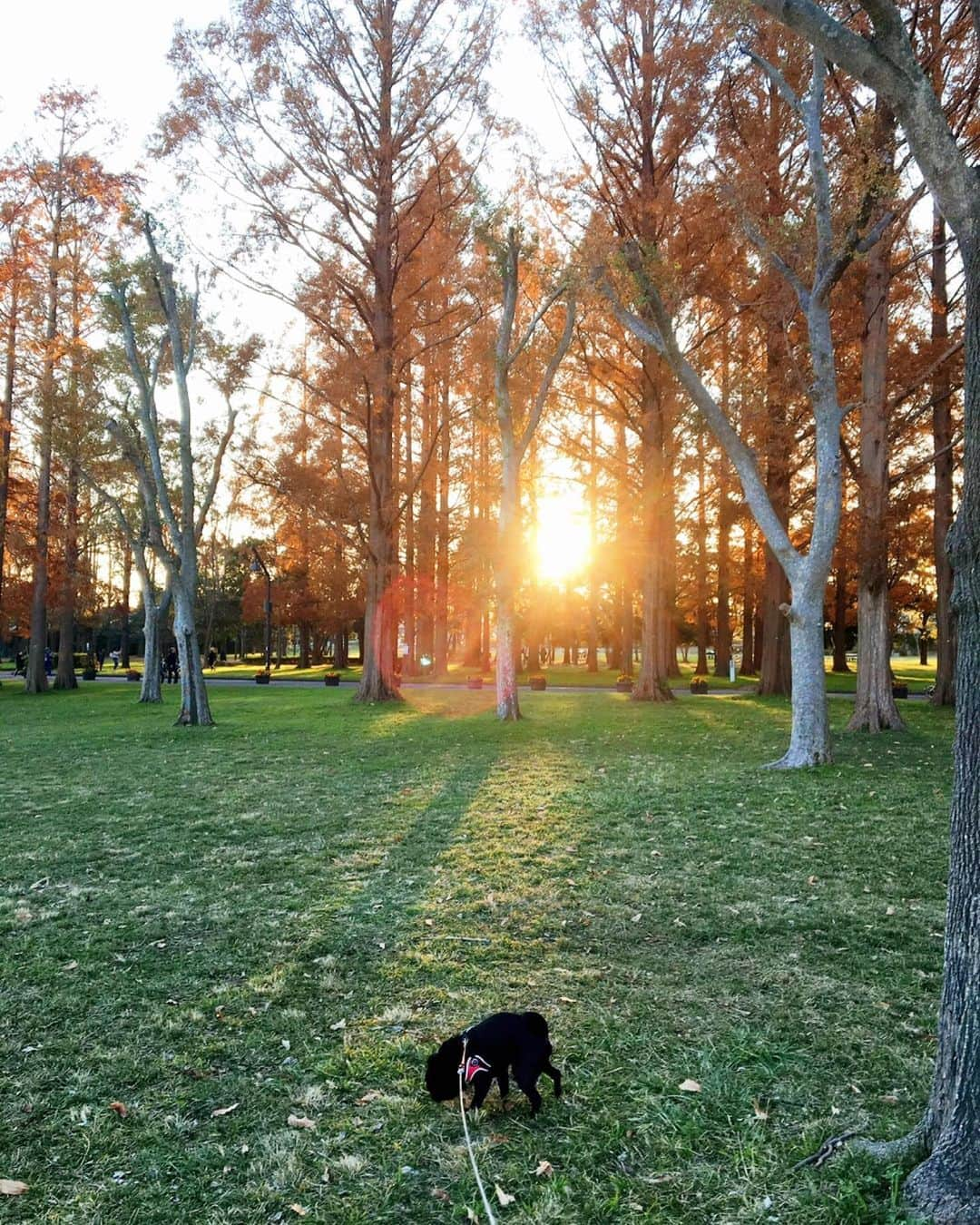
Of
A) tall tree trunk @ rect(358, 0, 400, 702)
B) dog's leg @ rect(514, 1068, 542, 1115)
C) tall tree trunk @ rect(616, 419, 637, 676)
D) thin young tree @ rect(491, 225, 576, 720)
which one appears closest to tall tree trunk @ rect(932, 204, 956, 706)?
tall tree trunk @ rect(616, 419, 637, 676)

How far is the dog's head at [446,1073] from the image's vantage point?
278cm

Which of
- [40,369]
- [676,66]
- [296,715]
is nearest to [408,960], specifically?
[296,715]

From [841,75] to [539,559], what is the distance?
21.6 m

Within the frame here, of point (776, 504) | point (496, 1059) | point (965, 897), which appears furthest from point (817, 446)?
point (776, 504)

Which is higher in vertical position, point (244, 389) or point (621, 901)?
point (244, 389)

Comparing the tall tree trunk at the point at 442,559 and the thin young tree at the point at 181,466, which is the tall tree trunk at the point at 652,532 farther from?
the thin young tree at the point at 181,466

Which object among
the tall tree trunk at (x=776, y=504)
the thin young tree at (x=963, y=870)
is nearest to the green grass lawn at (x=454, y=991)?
the thin young tree at (x=963, y=870)

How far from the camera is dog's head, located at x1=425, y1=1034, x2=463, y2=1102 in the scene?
9.11ft

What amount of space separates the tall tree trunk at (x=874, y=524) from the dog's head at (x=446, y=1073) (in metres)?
12.6

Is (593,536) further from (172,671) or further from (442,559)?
(172,671)

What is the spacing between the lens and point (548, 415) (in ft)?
74.1

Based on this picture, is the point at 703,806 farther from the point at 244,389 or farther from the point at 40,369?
the point at 40,369

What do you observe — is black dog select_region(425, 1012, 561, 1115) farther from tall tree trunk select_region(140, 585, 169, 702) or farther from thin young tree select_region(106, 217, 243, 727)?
tall tree trunk select_region(140, 585, 169, 702)

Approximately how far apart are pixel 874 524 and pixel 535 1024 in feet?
42.5
